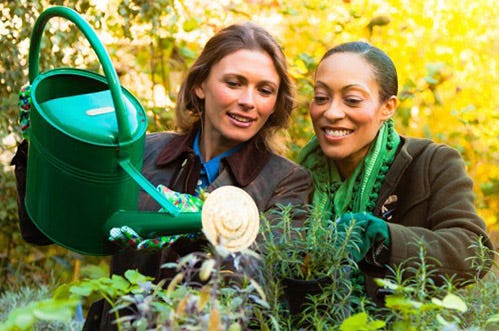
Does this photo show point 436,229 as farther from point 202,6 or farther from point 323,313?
point 202,6

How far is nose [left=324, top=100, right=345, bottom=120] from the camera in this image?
238cm

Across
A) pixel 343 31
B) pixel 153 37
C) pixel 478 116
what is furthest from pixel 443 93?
pixel 153 37

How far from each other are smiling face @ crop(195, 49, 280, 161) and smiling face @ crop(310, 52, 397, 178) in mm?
142

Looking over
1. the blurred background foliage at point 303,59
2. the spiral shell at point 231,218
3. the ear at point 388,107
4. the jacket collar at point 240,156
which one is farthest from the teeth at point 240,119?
the blurred background foliage at point 303,59

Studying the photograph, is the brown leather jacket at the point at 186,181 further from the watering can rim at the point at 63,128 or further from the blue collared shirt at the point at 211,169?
the watering can rim at the point at 63,128

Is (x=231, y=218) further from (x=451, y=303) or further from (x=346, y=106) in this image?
(x=346, y=106)

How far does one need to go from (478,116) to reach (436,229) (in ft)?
6.97

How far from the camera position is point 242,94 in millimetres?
2463

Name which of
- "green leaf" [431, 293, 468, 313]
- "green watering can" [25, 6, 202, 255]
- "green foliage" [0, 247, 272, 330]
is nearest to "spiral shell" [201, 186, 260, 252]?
"green foliage" [0, 247, 272, 330]

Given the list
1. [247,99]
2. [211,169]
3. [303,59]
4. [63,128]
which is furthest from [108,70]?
[303,59]

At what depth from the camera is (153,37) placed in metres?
4.08

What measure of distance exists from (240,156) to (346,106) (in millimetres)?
352

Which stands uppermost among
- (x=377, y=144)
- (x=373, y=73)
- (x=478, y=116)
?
(x=373, y=73)

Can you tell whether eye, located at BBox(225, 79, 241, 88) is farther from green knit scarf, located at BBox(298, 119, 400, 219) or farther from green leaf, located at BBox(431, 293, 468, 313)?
green leaf, located at BBox(431, 293, 468, 313)
